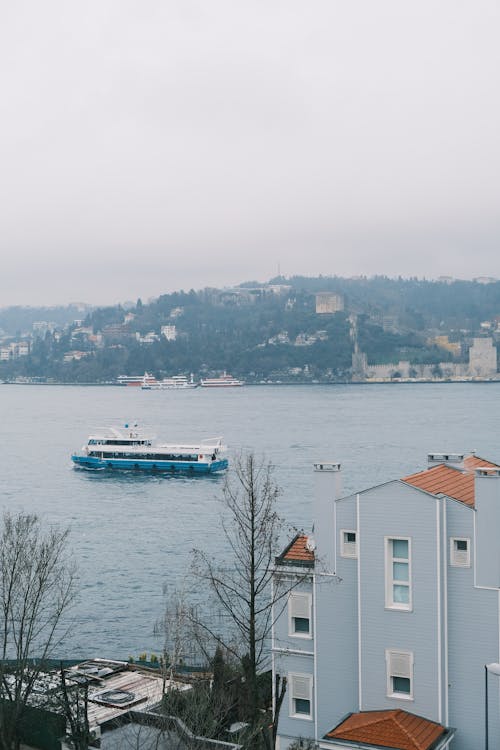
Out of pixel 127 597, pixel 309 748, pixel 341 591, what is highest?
pixel 341 591

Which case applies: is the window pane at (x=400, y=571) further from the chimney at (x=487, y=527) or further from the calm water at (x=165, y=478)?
the calm water at (x=165, y=478)

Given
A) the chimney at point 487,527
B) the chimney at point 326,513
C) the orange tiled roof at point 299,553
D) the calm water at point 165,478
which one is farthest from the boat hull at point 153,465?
the chimney at point 487,527

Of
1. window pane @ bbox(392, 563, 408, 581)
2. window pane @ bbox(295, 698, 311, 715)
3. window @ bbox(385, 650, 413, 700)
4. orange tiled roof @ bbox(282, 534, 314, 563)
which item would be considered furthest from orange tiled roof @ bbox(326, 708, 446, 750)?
orange tiled roof @ bbox(282, 534, 314, 563)

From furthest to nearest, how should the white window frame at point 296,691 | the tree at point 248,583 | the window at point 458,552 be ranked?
the white window frame at point 296,691 → the tree at point 248,583 → the window at point 458,552

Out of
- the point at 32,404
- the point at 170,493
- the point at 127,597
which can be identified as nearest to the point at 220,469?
the point at 170,493

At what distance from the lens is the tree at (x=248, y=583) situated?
15547 mm

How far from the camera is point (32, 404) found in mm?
169000

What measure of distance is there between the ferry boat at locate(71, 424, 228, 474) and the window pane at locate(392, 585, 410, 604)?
2265 inches

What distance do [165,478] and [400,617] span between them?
5692cm

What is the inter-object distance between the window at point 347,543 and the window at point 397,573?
2.34 feet

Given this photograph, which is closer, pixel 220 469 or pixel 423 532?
pixel 423 532

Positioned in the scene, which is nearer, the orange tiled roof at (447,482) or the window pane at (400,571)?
the window pane at (400,571)

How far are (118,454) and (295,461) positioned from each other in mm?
14923

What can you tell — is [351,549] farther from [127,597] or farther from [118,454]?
[118,454]
